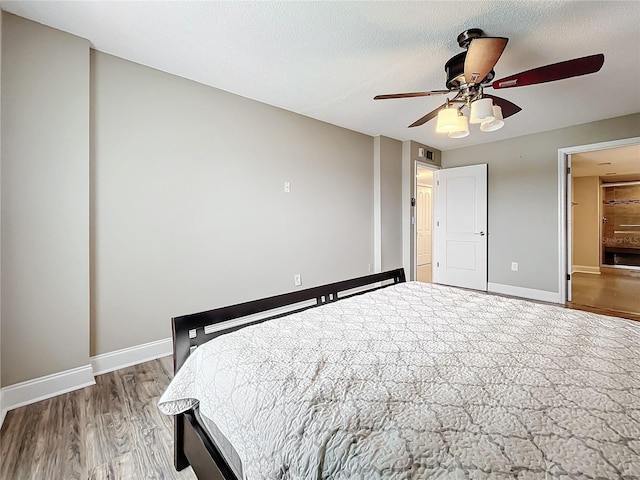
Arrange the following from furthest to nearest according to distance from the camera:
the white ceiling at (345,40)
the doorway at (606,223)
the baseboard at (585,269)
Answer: the baseboard at (585,269) < the doorway at (606,223) < the white ceiling at (345,40)

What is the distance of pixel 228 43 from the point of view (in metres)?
2.15

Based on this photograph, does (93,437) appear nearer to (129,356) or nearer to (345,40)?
(129,356)

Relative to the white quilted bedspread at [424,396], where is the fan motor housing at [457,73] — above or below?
above

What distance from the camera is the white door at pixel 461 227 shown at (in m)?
4.75

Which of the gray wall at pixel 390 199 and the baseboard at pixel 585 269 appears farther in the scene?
the baseboard at pixel 585 269

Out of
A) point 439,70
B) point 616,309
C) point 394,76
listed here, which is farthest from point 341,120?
point 616,309

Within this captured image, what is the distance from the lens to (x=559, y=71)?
1728 millimetres

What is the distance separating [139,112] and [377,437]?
109 inches

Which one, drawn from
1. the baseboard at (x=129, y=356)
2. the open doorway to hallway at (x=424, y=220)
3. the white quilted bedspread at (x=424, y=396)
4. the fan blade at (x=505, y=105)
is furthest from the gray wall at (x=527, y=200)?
the baseboard at (x=129, y=356)

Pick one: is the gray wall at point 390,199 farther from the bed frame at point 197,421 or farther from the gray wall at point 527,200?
the bed frame at point 197,421

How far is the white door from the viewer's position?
475cm

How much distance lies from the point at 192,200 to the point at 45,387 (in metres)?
1.64

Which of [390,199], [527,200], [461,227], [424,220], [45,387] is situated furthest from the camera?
[424,220]

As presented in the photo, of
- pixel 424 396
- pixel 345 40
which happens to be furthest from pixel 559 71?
pixel 424 396
